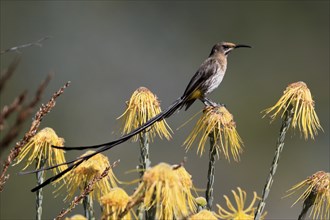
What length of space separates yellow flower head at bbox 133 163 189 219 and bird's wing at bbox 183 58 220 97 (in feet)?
5.38

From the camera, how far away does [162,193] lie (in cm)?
172

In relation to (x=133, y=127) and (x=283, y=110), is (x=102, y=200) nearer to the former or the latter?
(x=133, y=127)

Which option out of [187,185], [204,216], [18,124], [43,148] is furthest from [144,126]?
[18,124]

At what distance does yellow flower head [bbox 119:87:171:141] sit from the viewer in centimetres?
252

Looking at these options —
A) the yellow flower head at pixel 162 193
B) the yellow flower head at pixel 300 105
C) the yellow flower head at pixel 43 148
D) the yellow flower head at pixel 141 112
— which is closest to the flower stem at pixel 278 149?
the yellow flower head at pixel 300 105

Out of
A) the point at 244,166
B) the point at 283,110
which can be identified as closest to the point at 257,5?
the point at 244,166

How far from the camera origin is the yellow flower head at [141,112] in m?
2.52

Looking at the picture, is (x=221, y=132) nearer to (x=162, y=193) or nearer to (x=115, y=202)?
(x=115, y=202)

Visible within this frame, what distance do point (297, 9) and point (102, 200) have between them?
18242mm

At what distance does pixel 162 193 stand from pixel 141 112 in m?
0.82

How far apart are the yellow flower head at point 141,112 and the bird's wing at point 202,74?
84 centimetres

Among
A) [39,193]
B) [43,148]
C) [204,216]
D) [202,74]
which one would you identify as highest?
[202,74]

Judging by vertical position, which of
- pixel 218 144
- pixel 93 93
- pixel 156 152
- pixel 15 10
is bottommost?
pixel 218 144

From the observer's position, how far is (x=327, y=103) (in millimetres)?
14969
